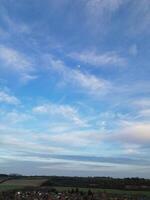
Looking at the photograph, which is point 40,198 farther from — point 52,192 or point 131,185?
point 131,185

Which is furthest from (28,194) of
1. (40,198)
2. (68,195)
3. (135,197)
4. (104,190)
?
(135,197)

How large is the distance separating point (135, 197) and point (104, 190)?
27194mm

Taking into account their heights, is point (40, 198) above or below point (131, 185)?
below

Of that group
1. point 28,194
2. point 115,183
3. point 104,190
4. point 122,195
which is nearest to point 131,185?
point 115,183

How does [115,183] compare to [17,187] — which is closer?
[17,187]

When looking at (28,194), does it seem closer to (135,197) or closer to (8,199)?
(8,199)

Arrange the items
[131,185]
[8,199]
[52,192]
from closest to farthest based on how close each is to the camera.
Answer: [8,199] < [52,192] < [131,185]

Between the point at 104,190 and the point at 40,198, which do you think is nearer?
the point at 40,198

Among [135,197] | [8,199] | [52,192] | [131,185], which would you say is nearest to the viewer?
[135,197]

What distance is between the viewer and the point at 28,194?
16588 centimetres

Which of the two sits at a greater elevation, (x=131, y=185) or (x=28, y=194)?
(x=131, y=185)

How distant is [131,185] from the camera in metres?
195

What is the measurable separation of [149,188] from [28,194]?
57.4m

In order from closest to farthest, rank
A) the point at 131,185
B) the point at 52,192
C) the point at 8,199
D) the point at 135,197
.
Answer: the point at 135,197 → the point at 8,199 → the point at 52,192 → the point at 131,185
